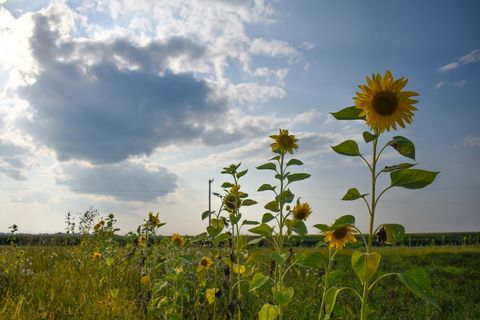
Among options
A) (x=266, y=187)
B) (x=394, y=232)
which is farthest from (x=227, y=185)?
(x=394, y=232)

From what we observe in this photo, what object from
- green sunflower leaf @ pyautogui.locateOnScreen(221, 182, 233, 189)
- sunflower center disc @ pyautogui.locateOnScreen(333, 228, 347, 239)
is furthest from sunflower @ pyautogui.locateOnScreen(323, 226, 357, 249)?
green sunflower leaf @ pyautogui.locateOnScreen(221, 182, 233, 189)

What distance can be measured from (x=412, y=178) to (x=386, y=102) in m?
0.43

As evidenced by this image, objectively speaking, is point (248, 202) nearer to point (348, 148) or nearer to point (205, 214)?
point (205, 214)

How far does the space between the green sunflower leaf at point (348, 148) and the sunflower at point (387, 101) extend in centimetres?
20

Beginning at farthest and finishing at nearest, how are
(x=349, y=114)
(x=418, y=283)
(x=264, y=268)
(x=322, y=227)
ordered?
1. (x=264, y=268)
2. (x=322, y=227)
3. (x=349, y=114)
4. (x=418, y=283)

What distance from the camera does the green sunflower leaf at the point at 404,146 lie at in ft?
6.69

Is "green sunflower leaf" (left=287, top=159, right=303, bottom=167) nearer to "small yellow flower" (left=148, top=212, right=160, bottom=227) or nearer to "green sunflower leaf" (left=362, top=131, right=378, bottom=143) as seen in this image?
"green sunflower leaf" (left=362, top=131, right=378, bottom=143)

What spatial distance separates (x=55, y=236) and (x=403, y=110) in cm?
1150

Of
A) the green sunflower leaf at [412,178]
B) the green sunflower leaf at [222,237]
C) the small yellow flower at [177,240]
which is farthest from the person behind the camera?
the small yellow flower at [177,240]

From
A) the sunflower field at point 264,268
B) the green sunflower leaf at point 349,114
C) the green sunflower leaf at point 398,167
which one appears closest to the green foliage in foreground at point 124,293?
the sunflower field at point 264,268

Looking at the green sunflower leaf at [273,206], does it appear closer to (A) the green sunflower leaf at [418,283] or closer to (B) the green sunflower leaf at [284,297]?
(B) the green sunflower leaf at [284,297]

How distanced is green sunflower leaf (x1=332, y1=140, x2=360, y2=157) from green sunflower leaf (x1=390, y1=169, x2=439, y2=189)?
0.63 ft

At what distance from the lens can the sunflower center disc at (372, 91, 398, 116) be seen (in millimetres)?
2215

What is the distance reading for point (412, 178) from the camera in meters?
2.01
